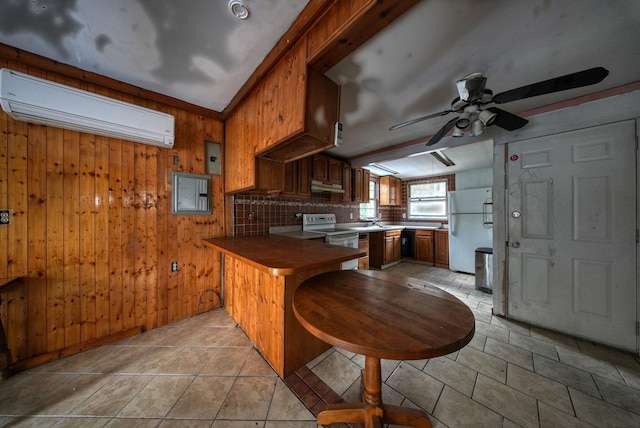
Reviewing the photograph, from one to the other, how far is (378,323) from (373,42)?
68.4 inches

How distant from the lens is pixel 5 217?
1587 mm

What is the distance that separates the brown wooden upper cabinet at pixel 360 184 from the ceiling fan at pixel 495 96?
2.38 m

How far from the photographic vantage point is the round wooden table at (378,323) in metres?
0.70

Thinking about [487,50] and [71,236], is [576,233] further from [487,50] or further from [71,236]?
[71,236]

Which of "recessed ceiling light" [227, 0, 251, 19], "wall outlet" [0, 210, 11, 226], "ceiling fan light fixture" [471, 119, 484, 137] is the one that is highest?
"recessed ceiling light" [227, 0, 251, 19]

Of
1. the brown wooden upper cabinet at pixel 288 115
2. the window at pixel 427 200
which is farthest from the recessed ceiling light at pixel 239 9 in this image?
the window at pixel 427 200

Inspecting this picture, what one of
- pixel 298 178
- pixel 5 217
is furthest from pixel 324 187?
pixel 5 217

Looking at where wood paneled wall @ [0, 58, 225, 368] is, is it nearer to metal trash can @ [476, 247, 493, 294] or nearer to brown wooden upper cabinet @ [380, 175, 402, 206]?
metal trash can @ [476, 247, 493, 294]

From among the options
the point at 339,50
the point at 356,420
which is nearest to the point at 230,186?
the point at 339,50

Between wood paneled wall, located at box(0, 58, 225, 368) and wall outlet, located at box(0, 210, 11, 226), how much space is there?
0.03 meters

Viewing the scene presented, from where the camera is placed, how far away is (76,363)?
5.59ft

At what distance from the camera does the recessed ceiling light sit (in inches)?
46.3

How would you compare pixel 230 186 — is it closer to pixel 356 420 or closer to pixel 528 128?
pixel 356 420

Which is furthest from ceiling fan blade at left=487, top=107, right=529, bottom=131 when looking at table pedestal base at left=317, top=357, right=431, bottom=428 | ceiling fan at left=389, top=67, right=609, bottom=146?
table pedestal base at left=317, top=357, right=431, bottom=428
